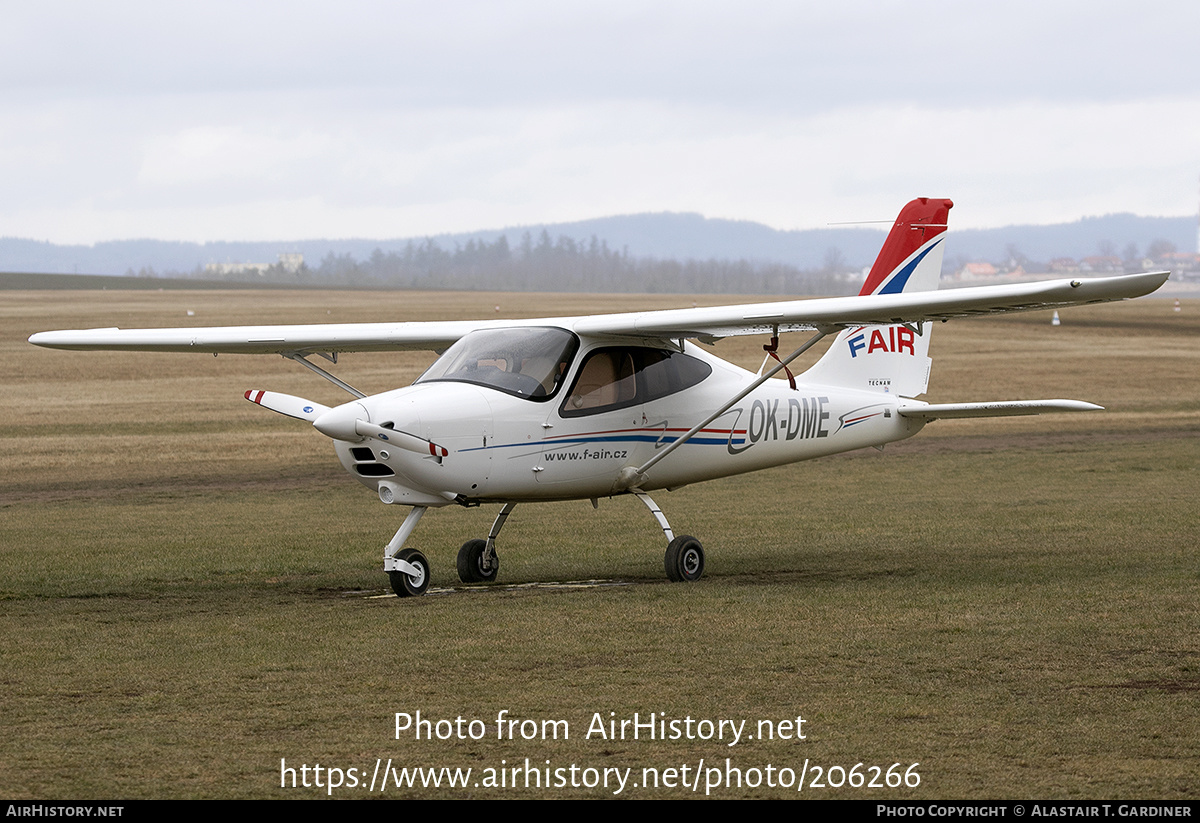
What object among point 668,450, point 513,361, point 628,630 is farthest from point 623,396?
point 628,630

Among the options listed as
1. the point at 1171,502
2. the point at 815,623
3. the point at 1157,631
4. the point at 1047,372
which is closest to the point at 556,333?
the point at 815,623

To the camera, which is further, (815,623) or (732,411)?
(732,411)

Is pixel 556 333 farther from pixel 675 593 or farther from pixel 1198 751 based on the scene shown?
pixel 1198 751

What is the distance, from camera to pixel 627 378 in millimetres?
13047

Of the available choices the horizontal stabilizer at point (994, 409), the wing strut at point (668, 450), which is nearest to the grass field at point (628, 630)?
the wing strut at point (668, 450)

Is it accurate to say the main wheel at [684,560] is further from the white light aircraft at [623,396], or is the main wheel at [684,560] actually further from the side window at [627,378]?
the side window at [627,378]

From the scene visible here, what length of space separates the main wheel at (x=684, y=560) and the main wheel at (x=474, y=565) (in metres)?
1.67

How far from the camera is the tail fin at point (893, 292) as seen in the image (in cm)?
1524

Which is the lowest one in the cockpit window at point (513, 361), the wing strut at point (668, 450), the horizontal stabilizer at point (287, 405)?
the wing strut at point (668, 450)

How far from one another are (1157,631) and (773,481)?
466 inches

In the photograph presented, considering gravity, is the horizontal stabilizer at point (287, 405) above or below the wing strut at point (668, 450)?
above

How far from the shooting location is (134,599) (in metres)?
12.0

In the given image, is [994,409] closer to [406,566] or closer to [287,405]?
[406,566]

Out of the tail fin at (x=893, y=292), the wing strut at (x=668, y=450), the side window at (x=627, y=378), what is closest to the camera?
the side window at (x=627, y=378)
